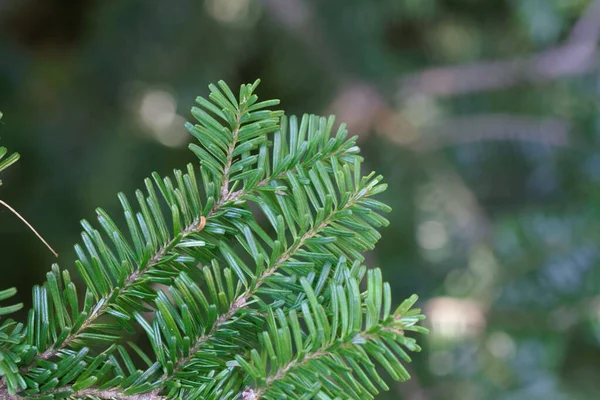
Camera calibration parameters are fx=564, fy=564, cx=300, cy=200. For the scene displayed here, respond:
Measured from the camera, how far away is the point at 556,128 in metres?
1.07

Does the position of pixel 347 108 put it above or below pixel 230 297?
above

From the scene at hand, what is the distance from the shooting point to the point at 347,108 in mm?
1061

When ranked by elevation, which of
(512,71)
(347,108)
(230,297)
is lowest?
(230,297)

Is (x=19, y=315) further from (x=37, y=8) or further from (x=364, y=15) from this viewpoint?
(x=364, y=15)

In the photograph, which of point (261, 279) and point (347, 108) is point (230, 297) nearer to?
point (261, 279)

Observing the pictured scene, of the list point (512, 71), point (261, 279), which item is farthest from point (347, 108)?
point (261, 279)

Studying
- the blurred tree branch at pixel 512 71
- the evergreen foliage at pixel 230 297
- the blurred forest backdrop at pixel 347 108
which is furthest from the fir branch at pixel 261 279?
the blurred tree branch at pixel 512 71

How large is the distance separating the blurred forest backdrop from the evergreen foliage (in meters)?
0.67

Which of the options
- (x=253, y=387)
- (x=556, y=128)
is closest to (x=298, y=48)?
(x=556, y=128)

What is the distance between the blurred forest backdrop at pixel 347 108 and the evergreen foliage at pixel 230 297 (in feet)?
2.20

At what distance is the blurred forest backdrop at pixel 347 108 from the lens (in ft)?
3.27

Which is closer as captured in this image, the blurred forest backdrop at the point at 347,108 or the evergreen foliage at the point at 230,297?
the evergreen foliage at the point at 230,297

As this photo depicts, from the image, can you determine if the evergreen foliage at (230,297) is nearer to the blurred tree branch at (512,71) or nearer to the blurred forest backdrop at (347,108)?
the blurred forest backdrop at (347,108)

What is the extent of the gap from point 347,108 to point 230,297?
0.83 m
